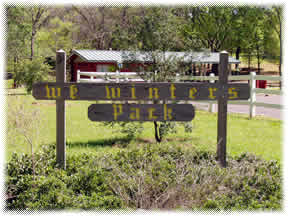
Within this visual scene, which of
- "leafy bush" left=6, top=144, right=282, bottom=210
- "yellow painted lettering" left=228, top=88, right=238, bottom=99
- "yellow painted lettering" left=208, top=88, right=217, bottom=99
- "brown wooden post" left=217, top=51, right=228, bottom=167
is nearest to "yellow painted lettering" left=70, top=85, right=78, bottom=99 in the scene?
"leafy bush" left=6, top=144, right=282, bottom=210

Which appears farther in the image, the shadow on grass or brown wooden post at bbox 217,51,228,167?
the shadow on grass

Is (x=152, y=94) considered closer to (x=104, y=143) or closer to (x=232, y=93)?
(x=232, y=93)

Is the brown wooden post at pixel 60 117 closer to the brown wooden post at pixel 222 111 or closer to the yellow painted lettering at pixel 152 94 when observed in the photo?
the yellow painted lettering at pixel 152 94

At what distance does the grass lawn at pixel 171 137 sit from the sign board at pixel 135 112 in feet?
2.78

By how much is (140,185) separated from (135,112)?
1322 mm

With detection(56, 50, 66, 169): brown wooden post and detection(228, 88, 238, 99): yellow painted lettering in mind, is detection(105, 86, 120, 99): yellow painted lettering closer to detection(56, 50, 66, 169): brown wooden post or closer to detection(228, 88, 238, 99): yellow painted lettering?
detection(56, 50, 66, 169): brown wooden post

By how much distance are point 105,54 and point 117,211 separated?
2610 cm

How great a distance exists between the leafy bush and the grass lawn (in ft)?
2.81

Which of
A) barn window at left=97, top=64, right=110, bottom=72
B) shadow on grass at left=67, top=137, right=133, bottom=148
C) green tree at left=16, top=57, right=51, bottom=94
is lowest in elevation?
shadow on grass at left=67, top=137, right=133, bottom=148

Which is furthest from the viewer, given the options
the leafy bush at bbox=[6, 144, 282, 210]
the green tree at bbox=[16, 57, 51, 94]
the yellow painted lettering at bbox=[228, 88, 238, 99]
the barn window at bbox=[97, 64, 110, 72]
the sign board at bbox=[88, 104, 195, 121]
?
the barn window at bbox=[97, 64, 110, 72]

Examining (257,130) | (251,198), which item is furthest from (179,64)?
(251,198)

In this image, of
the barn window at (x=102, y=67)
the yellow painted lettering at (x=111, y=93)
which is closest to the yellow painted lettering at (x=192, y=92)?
the yellow painted lettering at (x=111, y=93)

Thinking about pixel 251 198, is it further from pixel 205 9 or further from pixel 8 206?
pixel 205 9

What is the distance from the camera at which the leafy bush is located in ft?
13.2
